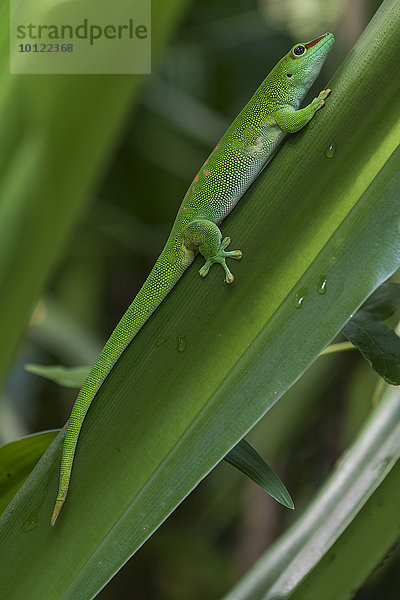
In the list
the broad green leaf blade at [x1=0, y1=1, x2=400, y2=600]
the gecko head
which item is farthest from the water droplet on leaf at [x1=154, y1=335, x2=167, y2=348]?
the gecko head

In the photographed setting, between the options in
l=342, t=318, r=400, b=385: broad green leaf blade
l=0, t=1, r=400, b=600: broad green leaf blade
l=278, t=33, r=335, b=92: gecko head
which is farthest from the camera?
l=278, t=33, r=335, b=92: gecko head

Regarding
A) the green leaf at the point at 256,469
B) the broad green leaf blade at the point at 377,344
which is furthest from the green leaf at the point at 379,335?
the green leaf at the point at 256,469

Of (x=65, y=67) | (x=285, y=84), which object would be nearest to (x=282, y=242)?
(x=65, y=67)

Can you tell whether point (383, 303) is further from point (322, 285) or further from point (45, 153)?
point (45, 153)

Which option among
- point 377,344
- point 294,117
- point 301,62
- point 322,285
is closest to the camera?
point 322,285

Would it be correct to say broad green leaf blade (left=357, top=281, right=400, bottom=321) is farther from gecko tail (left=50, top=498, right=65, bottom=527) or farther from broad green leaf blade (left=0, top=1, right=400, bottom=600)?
gecko tail (left=50, top=498, right=65, bottom=527)

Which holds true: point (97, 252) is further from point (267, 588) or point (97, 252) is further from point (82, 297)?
point (267, 588)

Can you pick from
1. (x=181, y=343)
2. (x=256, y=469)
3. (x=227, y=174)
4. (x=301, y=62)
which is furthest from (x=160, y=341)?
(x=301, y=62)
